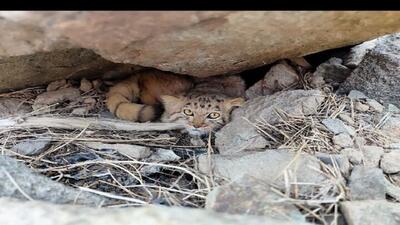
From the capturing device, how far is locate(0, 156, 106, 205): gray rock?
1579 millimetres

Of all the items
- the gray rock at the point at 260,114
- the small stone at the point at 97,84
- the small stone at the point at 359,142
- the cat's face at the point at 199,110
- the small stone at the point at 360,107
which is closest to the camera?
the small stone at the point at 359,142

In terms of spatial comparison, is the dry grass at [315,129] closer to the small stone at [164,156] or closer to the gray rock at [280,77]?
the gray rock at [280,77]

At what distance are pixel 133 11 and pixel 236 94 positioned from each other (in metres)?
1.53

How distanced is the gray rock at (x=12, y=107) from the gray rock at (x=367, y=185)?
1739 mm

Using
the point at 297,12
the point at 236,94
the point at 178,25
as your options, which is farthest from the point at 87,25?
the point at 236,94

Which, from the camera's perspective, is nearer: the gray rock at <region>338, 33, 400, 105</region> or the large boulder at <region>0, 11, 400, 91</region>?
the large boulder at <region>0, 11, 400, 91</region>

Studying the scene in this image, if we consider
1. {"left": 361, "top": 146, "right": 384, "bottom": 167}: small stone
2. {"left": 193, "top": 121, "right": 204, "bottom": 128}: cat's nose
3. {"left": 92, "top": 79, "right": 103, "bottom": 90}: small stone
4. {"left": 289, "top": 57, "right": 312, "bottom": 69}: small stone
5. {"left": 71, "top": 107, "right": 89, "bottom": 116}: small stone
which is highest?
{"left": 289, "top": 57, "right": 312, "bottom": 69}: small stone

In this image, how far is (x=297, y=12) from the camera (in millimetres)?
1543

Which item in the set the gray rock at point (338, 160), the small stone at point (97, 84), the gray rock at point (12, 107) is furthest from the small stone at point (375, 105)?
the gray rock at point (12, 107)

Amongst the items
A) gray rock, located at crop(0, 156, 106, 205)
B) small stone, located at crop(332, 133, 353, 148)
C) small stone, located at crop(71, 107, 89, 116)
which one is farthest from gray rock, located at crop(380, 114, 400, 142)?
small stone, located at crop(71, 107, 89, 116)

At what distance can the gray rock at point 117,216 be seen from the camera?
1.30 m

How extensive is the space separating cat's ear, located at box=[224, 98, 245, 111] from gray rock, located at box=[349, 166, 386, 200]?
3.22 feet

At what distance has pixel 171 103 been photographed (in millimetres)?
2850

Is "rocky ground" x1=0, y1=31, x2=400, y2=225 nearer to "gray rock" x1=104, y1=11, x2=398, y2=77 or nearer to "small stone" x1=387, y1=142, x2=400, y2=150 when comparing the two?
"small stone" x1=387, y1=142, x2=400, y2=150
